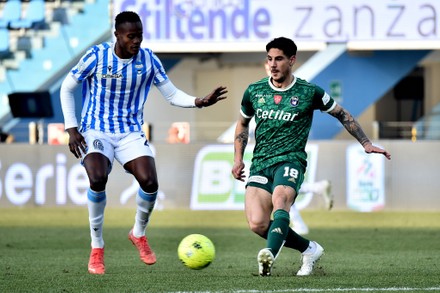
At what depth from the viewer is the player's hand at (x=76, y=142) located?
30.9 feet

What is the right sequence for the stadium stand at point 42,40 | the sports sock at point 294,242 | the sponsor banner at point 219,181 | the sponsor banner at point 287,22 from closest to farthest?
the sports sock at point 294,242 → the sponsor banner at point 219,181 → the sponsor banner at point 287,22 → the stadium stand at point 42,40

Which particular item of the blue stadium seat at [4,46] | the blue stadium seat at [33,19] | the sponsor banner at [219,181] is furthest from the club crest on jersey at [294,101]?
the blue stadium seat at [4,46]

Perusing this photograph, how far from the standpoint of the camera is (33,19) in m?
27.7

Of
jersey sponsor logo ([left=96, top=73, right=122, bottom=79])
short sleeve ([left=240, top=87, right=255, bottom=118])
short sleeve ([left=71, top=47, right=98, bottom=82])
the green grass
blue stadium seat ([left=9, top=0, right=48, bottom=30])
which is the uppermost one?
blue stadium seat ([left=9, top=0, right=48, bottom=30])

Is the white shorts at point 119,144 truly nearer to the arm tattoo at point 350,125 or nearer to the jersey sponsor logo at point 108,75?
the jersey sponsor logo at point 108,75

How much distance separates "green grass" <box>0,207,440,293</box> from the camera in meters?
8.39

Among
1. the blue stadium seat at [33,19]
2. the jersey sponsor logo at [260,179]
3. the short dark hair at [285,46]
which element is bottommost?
the jersey sponsor logo at [260,179]

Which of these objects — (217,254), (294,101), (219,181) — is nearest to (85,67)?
(294,101)

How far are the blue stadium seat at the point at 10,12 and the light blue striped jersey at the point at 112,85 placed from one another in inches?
714

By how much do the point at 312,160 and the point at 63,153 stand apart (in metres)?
4.49

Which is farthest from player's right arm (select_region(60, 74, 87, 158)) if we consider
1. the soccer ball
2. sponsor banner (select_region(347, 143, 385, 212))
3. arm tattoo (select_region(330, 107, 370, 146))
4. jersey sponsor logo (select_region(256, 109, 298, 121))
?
sponsor banner (select_region(347, 143, 385, 212))

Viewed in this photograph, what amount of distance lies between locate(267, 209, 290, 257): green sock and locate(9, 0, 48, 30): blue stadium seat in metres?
19.6

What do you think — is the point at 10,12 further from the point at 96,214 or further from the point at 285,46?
the point at 285,46

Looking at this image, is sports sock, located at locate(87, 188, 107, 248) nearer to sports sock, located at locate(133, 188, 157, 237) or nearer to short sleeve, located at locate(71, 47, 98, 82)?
sports sock, located at locate(133, 188, 157, 237)
